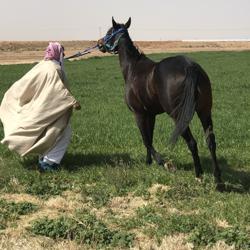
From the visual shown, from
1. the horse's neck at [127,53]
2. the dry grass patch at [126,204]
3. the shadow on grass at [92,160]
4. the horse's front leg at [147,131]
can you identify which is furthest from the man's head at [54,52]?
the dry grass patch at [126,204]

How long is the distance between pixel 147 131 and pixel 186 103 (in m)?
1.77

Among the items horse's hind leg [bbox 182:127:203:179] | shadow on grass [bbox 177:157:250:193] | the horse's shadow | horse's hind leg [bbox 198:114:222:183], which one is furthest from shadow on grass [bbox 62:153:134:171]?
horse's hind leg [bbox 198:114:222:183]

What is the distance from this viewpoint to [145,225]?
5.84m

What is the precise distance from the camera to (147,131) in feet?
29.2

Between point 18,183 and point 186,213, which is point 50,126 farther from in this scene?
point 186,213

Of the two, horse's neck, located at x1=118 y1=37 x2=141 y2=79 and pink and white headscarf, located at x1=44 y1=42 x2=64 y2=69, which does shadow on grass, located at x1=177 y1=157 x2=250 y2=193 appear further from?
pink and white headscarf, located at x1=44 y1=42 x2=64 y2=69

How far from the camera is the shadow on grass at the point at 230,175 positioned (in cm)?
740

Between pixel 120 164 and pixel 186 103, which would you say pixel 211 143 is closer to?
pixel 186 103

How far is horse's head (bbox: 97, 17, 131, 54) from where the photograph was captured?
9031mm

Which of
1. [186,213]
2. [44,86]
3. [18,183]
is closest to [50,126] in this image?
[44,86]

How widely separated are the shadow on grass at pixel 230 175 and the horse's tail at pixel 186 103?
1061 mm

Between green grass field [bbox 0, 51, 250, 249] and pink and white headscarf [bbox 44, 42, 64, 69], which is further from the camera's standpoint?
pink and white headscarf [bbox 44, 42, 64, 69]

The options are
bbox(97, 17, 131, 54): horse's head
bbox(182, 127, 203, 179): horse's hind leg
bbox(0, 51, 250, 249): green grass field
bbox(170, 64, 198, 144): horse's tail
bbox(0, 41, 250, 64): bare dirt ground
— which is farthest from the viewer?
bbox(0, 41, 250, 64): bare dirt ground

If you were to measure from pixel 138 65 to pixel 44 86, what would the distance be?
1.69m
